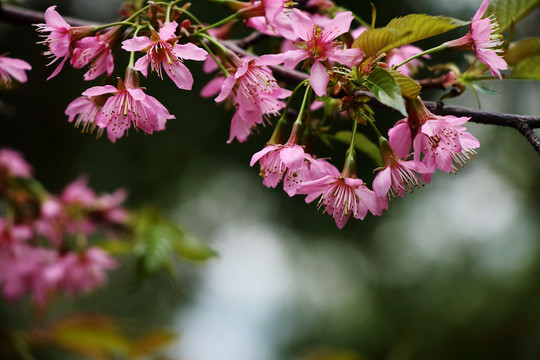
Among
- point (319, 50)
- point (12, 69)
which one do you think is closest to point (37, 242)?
point (12, 69)

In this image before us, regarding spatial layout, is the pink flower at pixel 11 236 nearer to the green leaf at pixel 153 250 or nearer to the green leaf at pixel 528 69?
the green leaf at pixel 153 250

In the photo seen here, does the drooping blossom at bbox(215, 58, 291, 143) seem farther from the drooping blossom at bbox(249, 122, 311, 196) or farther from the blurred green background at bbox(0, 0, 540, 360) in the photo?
the blurred green background at bbox(0, 0, 540, 360)

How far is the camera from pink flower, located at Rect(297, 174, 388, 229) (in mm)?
719

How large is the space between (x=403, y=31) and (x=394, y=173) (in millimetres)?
219

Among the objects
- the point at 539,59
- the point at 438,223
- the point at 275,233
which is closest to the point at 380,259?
the point at 438,223

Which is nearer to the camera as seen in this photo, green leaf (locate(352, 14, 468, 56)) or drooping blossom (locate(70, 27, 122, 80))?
green leaf (locate(352, 14, 468, 56))

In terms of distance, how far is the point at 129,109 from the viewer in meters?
0.75

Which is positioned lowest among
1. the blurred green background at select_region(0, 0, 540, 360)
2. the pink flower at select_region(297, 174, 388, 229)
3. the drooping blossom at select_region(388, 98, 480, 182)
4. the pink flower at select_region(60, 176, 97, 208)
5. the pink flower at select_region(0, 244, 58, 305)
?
the blurred green background at select_region(0, 0, 540, 360)

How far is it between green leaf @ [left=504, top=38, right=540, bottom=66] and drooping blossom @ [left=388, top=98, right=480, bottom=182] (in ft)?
0.82

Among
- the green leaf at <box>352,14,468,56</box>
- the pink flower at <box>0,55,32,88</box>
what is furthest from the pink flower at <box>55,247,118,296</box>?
the green leaf at <box>352,14,468,56</box>

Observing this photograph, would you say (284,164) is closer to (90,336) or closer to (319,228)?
(90,336)

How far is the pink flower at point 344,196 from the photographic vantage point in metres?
0.72

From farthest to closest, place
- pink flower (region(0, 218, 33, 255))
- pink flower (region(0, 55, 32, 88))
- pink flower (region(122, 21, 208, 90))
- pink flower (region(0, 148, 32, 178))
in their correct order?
pink flower (region(0, 148, 32, 178)) → pink flower (region(0, 218, 33, 255)) → pink flower (region(0, 55, 32, 88)) → pink flower (region(122, 21, 208, 90))

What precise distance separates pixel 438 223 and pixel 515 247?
0.97 m
